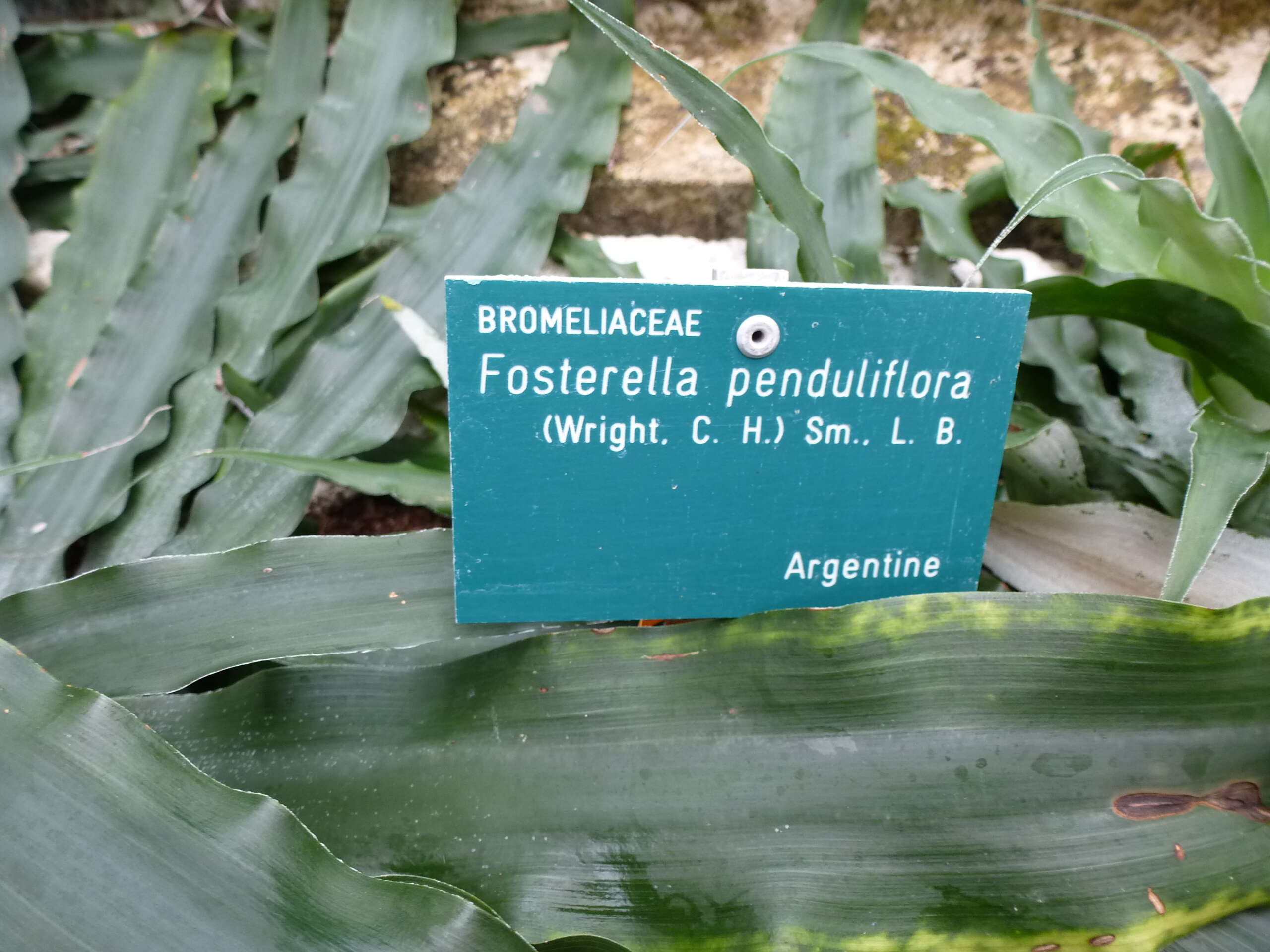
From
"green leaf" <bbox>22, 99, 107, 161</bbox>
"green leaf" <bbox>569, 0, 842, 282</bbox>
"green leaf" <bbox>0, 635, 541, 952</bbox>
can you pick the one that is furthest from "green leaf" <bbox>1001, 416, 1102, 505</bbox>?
"green leaf" <bbox>22, 99, 107, 161</bbox>

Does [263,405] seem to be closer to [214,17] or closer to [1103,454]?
[214,17]

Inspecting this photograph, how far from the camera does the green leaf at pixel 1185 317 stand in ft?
1.41

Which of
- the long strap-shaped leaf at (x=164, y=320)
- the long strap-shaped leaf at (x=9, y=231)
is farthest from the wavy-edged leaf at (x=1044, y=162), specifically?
the long strap-shaped leaf at (x=9, y=231)

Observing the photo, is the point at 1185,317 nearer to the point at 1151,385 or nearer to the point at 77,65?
the point at 1151,385

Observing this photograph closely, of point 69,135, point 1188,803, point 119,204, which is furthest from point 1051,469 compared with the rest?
point 69,135

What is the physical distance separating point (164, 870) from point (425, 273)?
0.46 m

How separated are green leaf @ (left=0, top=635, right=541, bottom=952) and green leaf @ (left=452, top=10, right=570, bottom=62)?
645mm

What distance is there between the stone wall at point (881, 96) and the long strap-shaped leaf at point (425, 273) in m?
0.06

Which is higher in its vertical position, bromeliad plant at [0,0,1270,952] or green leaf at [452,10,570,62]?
green leaf at [452,10,570,62]

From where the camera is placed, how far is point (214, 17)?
2.40 ft

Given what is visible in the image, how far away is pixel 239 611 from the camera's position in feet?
1.37

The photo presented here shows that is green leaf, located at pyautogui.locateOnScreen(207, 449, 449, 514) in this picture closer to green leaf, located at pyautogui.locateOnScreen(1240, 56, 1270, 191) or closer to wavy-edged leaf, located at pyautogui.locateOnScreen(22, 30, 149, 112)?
wavy-edged leaf, located at pyautogui.locateOnScreen(22, 30, 149, 112)

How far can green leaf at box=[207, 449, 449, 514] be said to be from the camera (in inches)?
18.7

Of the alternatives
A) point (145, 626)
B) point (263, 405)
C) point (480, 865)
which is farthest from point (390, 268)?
point (480, 865)
